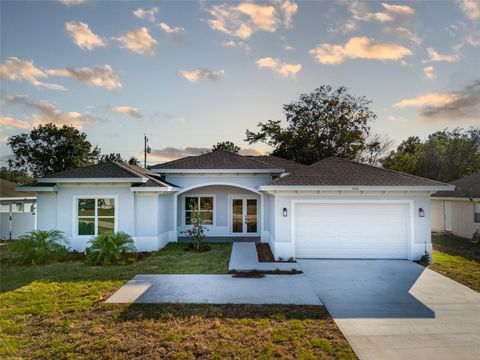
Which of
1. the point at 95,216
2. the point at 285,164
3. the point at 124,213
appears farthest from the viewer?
the point at 285,164

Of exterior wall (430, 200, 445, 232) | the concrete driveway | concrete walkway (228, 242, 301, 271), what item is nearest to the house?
concrete walkway (228, 242, 301, 271)

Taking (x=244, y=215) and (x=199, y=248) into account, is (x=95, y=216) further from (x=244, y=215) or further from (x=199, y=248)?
(x=244, y=215)

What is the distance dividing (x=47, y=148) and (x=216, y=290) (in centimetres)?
3782

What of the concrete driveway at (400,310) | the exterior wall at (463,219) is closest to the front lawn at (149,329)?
the concrete driveway at (400,310)

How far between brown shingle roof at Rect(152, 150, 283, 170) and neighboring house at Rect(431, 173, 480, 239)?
11.0m

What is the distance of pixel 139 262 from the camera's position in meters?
11.2

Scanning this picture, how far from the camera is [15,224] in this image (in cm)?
1720

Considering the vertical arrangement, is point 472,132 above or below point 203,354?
above

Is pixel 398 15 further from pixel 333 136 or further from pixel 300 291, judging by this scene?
pixel 333 136

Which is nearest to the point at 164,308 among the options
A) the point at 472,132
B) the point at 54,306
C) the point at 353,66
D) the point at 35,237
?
the point at 54,306

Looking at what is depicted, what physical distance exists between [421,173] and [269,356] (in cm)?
4096

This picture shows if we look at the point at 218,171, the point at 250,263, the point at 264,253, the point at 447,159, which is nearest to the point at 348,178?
the point at 264,253

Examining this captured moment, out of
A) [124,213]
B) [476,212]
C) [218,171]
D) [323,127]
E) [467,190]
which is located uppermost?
[323,127]

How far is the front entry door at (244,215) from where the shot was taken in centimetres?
1716
